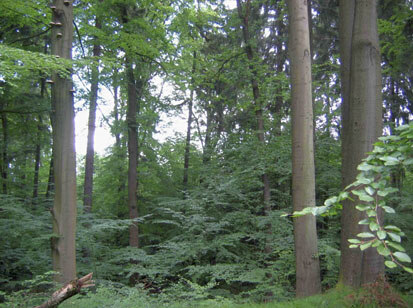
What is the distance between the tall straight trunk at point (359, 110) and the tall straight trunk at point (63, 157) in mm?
5039

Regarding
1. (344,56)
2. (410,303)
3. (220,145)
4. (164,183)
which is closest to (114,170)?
(164,183)

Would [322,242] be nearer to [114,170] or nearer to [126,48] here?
[126,48]

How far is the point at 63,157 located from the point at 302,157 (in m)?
4.60

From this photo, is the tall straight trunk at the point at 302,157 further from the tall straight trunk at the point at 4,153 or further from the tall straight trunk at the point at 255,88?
the tall straight trunk at the point at 4,153

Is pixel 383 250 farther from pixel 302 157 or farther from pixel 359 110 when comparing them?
pixel 359 110

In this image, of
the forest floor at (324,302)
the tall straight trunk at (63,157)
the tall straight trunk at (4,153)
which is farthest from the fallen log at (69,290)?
the tall straight trunk at (4,153)

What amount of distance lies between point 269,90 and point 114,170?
8.73 meters

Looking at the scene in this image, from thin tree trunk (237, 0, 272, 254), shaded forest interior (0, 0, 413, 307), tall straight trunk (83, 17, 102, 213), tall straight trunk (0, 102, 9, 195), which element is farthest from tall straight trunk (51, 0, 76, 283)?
tall straight trunk (0, 102, 9, 195)

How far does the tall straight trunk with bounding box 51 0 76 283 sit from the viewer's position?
6.69 meters

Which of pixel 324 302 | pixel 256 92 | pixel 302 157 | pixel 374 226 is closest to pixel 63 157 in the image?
pixel 302 157

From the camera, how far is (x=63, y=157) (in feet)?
22.6

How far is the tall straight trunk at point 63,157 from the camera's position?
6688mm

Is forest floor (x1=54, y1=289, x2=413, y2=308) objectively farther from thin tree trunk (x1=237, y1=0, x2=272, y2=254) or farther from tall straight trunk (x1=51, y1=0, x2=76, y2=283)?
thin tree trunk (x1=237, y1=0, x2=272, y2=254)

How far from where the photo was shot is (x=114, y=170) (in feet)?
54.1
